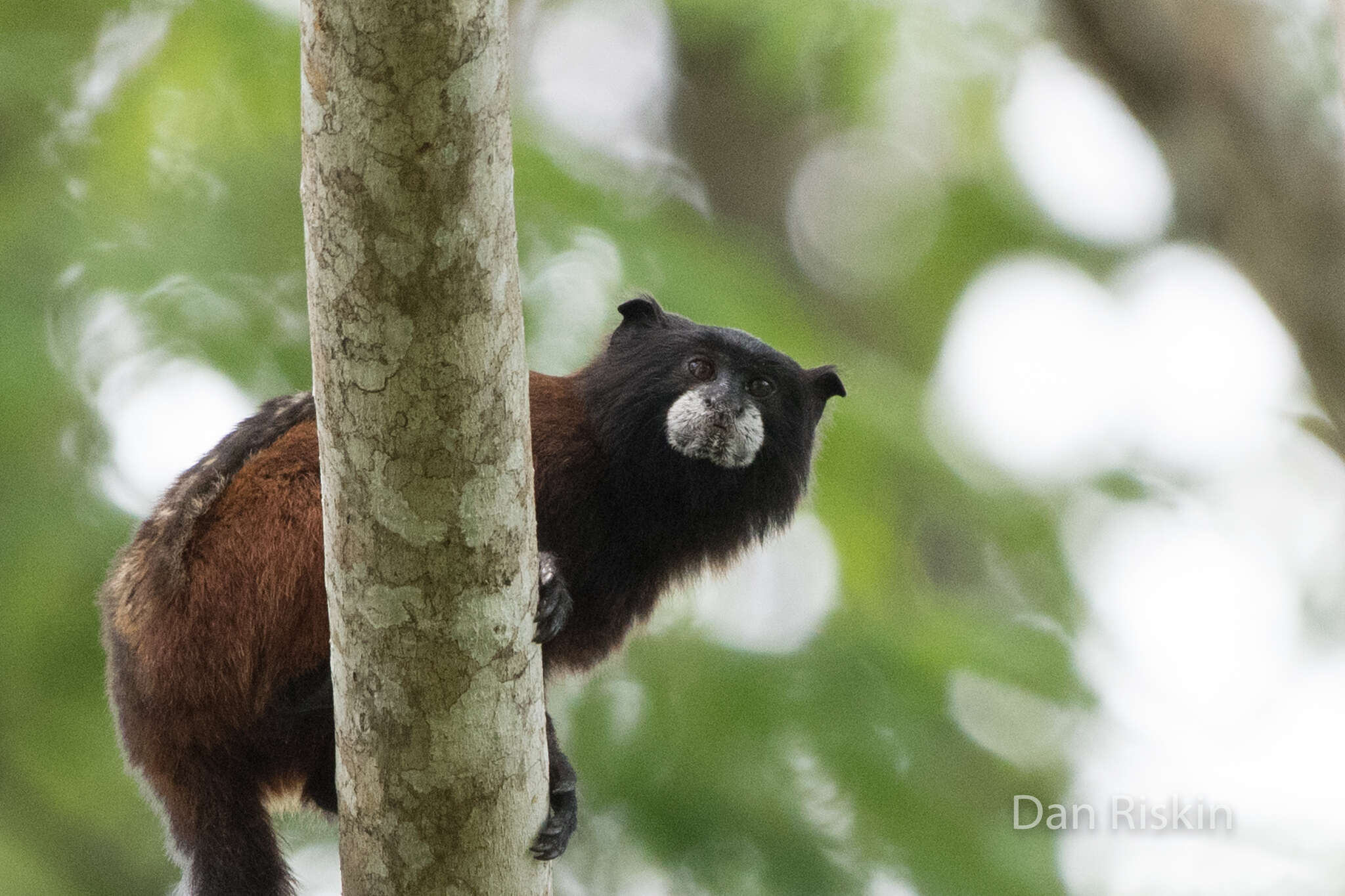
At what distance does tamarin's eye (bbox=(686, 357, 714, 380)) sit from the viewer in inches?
157

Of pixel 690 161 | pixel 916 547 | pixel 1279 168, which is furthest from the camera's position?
pixel 690 161

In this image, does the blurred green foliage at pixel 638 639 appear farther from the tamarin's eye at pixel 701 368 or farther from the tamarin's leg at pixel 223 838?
the tamarin's leg at pixel 223 838

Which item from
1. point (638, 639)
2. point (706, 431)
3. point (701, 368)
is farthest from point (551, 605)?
point (638, 639)

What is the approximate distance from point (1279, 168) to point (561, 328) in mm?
2777

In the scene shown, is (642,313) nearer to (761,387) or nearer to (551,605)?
(761,387)

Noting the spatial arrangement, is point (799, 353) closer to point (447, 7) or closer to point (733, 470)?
point (733, 470)

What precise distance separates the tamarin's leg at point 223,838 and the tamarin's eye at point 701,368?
1651mm

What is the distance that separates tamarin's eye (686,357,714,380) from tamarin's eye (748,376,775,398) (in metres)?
0.12

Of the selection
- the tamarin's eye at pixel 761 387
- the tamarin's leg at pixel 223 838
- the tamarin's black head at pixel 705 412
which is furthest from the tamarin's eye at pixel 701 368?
the tamarin's leg at pixel 223 838

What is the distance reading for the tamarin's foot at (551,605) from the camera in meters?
2.91

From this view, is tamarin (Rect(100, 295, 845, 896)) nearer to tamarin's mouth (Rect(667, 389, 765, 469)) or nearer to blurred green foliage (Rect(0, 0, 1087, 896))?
A: tamarin's mouth (Rect(667, 389, 765, 469))

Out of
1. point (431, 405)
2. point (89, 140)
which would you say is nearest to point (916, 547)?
point (89, 140)

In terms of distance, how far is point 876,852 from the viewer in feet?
15.7

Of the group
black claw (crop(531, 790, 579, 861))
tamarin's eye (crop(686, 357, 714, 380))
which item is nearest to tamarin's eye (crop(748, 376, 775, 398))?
tamarin's eye (crop(686, 357, 714, 380))
